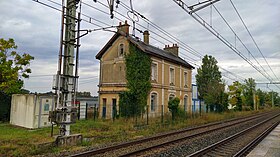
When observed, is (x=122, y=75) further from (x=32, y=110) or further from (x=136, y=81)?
(x=32, y=110)

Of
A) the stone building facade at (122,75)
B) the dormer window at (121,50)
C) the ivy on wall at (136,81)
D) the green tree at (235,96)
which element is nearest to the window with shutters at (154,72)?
the stone building facade at (122,75)

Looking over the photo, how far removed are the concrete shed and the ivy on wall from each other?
7.85 metres

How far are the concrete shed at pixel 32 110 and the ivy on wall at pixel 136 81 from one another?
7.85 m

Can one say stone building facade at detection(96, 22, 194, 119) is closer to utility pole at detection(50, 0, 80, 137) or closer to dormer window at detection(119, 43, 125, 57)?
dormer window at detection(119, 43, 125, 57)

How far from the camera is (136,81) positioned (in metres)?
23.2

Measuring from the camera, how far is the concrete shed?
15719mm

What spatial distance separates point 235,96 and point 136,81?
32.5m

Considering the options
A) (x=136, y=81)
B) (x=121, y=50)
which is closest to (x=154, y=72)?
(x=136, y=81)

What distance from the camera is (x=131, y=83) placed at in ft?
76.3

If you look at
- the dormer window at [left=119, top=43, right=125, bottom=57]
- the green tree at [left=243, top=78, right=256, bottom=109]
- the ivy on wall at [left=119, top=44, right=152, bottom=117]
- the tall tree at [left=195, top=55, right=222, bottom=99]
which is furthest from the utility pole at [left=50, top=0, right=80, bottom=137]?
the green tree at [left=243, top=78, right=256, bottom=109]

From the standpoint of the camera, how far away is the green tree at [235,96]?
47.2 metres

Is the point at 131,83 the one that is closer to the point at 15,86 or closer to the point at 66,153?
the point at 15,86

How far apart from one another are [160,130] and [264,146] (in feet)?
23.3

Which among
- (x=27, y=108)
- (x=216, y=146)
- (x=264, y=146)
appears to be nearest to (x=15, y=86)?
(x=27, y=108)
